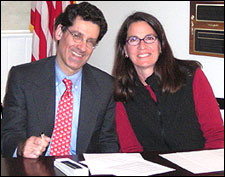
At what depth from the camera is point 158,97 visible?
2416mm

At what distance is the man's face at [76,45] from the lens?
2.26 metres

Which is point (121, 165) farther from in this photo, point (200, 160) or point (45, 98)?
point (45, 98)

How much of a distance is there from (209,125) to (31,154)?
1031mm

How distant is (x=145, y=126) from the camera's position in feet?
8.02

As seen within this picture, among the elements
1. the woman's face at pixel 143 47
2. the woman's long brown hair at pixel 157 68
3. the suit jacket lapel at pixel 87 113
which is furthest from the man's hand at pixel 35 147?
the woman's face at pixel 143 47

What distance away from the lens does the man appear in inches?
86.1

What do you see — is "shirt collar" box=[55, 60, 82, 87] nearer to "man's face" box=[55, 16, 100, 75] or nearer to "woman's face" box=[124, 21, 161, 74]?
"man's face" box=[55, 16, 100, 75]

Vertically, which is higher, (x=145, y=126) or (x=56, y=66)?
(x=56, y=66)

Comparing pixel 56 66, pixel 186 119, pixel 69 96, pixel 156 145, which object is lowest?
pixel 156 145

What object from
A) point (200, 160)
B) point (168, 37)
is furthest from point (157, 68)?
point (168, 37)

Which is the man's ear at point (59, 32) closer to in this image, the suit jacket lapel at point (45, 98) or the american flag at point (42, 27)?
the suit jacket lapel at point (45, 98)

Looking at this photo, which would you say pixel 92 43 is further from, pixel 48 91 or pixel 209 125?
pixel 209 125

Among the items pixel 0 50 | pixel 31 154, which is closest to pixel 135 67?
pixel 31 154

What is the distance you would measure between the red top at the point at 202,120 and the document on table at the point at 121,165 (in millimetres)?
582
